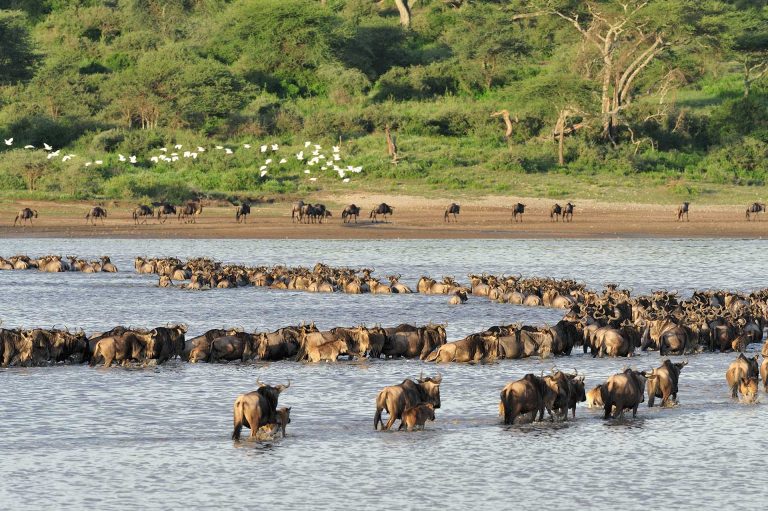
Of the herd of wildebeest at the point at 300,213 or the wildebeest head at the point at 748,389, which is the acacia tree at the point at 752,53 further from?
the wildebeest head at the point at 748,389

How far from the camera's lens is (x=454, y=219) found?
45.9m

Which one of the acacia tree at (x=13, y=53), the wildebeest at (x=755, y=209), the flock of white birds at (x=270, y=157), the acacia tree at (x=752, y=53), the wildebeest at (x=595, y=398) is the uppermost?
the acacia tree at (x=752, y=53)

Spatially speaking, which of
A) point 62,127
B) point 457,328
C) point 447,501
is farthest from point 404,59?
point 447,501

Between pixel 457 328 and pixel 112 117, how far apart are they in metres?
45.0

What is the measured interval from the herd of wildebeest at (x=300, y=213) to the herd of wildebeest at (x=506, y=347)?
20683 millimetres

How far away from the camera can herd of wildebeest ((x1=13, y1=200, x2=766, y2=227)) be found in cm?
4483

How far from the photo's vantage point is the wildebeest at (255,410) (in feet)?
43.5

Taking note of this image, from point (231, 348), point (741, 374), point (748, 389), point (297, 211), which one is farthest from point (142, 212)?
point (748, 389)

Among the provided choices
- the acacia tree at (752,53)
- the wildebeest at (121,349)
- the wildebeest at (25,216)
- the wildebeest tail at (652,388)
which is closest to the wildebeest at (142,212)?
the wildebeest at (25,216)

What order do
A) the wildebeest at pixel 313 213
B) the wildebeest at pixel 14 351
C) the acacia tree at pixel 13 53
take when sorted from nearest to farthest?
the wildebeest at pixel 14 351 < the wildebeest at pixel 313 213 < the acacia tree at pixel 13 53

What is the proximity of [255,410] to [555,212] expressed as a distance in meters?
34.3

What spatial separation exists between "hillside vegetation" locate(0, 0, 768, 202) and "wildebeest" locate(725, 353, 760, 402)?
34.6 m

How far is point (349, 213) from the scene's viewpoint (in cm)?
4550

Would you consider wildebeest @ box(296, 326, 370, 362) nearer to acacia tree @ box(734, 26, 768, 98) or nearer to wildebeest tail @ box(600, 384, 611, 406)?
wildebeest tail @ box(600, 384, 611, 406)
